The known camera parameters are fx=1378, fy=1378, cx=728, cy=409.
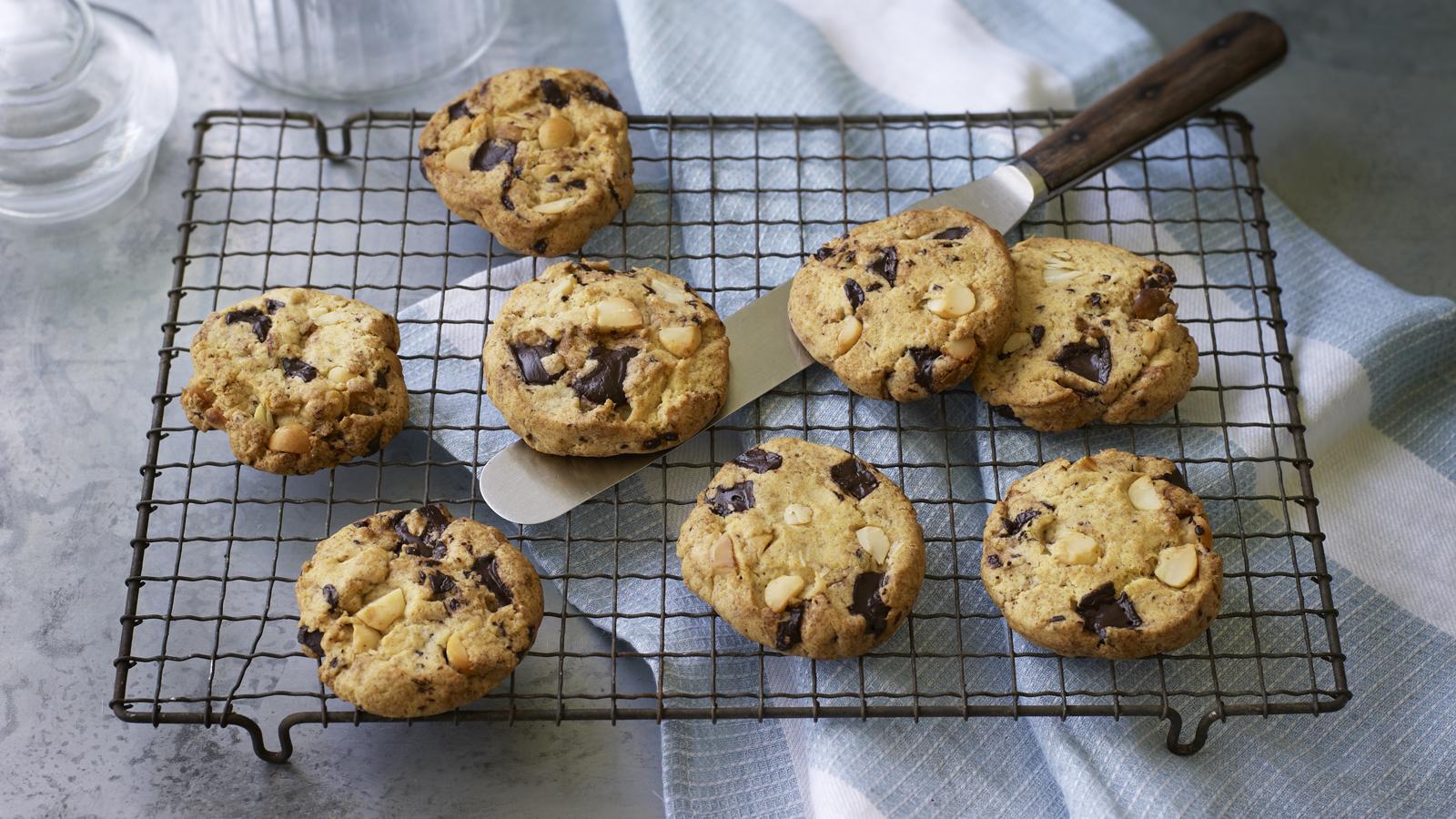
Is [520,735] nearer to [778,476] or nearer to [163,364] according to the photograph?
[778,476]

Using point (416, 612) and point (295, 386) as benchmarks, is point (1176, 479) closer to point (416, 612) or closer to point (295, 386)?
point (416, 612)

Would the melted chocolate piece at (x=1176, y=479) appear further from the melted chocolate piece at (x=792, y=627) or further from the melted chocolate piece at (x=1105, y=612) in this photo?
the melted chocolate piece at (x=792, y=627)

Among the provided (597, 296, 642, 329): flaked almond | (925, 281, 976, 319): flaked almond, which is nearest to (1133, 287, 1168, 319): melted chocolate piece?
(925, 281, 976, 319): flaked almond

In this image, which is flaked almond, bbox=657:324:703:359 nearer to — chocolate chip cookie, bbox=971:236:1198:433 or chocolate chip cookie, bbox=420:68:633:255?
chocolate chip cookie, bbox=420:68:633:255

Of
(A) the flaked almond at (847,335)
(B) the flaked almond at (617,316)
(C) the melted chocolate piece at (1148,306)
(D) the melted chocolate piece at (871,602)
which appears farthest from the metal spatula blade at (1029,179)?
(D) the melted chocolate piece at (871,602)

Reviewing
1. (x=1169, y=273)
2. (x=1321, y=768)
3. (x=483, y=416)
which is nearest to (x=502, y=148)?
(x=483, y=416)

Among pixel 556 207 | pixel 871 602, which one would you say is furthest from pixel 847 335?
pixel 556 207
